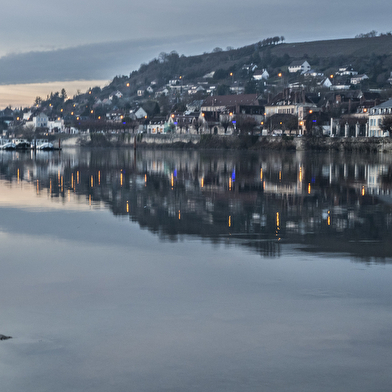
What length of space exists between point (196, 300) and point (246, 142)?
97488 millimetres

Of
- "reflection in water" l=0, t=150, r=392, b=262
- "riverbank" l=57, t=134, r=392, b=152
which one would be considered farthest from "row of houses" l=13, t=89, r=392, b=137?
"reflection in water" l=0, t=150, r=392, b=262

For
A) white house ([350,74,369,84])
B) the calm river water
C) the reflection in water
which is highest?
white house ([350,74,369,84])

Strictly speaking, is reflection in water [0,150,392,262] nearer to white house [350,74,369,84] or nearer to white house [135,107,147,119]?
white house [135,107,147,119]

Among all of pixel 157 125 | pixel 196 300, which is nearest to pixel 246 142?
pixel 157 125

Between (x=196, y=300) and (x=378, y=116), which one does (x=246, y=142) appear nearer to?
(x=378, y=116)

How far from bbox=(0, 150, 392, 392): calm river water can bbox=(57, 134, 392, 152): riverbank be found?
7001cm

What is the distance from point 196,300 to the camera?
907cm

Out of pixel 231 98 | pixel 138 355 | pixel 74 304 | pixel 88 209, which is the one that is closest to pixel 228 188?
pixel 88 209

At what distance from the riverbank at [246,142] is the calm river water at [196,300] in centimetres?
7001

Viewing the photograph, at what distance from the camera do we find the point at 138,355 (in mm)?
6797

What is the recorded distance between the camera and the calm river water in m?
6.33

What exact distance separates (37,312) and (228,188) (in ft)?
65.8

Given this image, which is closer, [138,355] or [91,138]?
[138,355]

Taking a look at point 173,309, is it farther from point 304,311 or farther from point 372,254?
point 372,254
